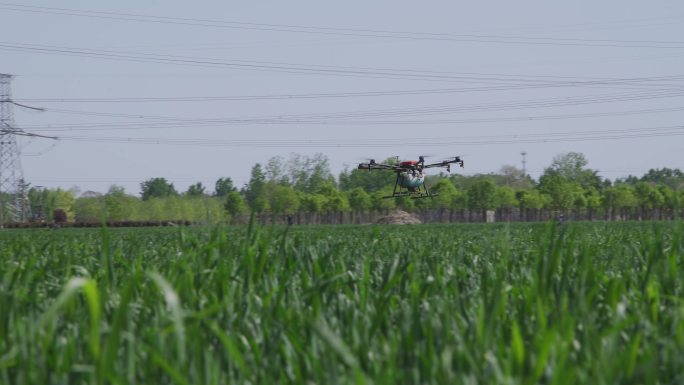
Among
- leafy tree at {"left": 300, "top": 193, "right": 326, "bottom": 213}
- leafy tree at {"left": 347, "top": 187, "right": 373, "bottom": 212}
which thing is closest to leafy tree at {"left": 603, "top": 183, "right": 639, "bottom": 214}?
leafy tree at {"left": 347, "top": 187, "right": 373, "bottom": 212}

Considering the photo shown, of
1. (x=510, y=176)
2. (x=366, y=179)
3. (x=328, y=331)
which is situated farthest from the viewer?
(x=510, y=176)

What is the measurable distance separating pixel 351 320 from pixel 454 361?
63 centimetres

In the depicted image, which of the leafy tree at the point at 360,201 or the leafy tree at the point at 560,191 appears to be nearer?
the leafy tree at the point at 560,191

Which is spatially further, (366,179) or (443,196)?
(366,179)

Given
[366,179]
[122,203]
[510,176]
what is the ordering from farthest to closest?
[510,176] → [366,179] → [122,203]

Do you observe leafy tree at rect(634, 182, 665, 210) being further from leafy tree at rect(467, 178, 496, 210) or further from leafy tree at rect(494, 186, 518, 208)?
leafy tree at rect(467, 178, 496, 210)

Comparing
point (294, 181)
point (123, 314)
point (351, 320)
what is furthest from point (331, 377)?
point (294, 181)

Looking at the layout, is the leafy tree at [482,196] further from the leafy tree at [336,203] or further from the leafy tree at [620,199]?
the leafy tree at [336,203]

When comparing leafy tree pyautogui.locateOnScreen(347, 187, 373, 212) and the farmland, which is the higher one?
leafy tree pyautogui.locateOnScreen(347, 187, 373, 212)

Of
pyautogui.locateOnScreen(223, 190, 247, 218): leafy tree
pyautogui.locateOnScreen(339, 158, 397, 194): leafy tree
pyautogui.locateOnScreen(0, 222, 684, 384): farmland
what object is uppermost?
pyautogui.locateOnScreen(339, 158, 397, 194): leafy tree

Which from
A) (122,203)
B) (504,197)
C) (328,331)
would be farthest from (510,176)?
(328,331)

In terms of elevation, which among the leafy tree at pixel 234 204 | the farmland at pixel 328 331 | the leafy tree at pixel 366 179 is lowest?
the farmland at pixel 328 331

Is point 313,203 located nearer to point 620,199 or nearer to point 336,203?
point 336,203

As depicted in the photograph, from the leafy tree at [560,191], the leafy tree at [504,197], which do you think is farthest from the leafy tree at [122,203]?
the leafy tree at [560,191]
